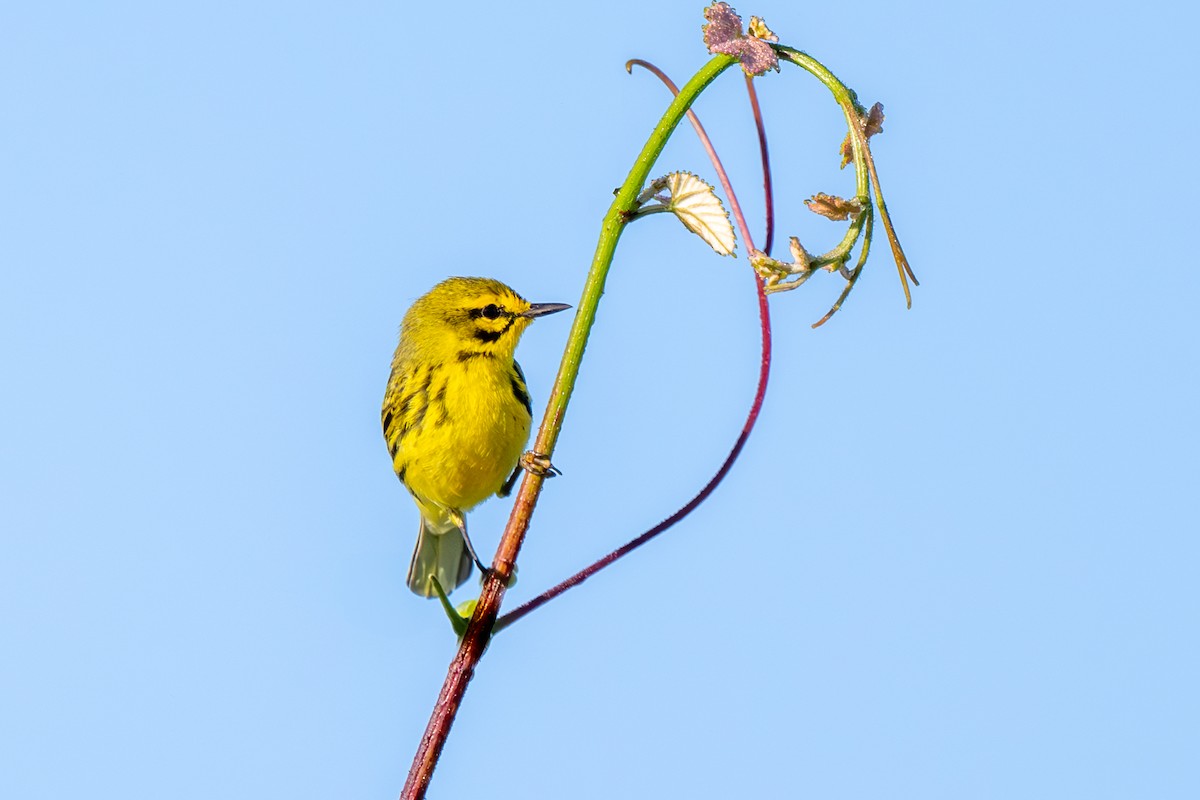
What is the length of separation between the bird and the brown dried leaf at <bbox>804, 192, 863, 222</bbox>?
2804 millimetres

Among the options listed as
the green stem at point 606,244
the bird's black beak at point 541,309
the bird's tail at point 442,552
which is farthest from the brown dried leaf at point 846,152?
the bird's tail at point 442,552

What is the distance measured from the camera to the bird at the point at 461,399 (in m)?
4.64

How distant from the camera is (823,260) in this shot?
158 cm

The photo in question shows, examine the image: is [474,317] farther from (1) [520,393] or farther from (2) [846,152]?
(2) [846,152]

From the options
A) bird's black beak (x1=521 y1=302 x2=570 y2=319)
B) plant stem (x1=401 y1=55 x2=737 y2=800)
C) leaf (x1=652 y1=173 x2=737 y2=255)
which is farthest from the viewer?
bird's black beak (x1=521 y1=302 x2=570 y2=319)

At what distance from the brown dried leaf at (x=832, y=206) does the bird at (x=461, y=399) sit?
280cm

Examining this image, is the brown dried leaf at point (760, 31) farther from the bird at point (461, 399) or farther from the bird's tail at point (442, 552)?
the bird's tail at point (442, 552)

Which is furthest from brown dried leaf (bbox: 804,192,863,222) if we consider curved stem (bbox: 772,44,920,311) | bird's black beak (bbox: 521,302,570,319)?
bird's black beak (bbox: 521,302,570,319)

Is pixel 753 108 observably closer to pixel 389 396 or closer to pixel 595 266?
pixel 595 266

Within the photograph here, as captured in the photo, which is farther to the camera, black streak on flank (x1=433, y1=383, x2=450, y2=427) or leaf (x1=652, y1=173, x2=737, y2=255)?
black streak on flank (x1=433, y1=383, x2=450, y2=427)

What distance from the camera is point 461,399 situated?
469 centimetres

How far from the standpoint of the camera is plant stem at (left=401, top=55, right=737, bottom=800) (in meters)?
1.48

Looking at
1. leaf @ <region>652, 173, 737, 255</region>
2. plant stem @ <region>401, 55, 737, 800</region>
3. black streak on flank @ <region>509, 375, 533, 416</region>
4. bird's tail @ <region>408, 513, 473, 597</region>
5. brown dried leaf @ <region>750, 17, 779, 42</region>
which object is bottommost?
plant stem @ <region>401, 55, 737, 800</region>

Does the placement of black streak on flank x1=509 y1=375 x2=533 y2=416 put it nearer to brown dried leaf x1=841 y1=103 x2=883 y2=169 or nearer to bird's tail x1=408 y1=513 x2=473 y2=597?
bird's tail x1=408 y1=513 x2=473 y2=597
